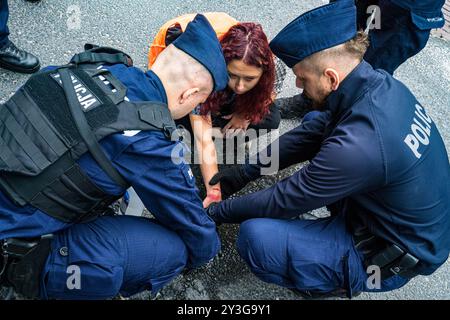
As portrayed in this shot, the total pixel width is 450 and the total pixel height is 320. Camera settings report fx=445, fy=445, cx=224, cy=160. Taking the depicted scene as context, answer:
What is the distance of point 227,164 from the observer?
8.46ft

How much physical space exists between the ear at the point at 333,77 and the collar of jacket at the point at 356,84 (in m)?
0.02

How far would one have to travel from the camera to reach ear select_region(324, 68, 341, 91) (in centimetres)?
167

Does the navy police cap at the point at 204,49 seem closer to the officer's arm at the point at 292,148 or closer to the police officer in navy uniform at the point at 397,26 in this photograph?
the officer's arm at the point at 292,148

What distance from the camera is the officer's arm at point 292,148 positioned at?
215 cm

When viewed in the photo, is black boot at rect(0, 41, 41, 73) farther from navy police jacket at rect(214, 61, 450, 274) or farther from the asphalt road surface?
navy police jacket at rect(214, 61, 450, 274)

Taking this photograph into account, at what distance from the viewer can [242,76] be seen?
6.91 ft

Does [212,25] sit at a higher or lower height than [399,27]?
higher

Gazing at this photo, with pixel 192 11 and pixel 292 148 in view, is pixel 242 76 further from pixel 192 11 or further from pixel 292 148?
pixel 192 11

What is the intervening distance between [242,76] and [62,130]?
101 cm

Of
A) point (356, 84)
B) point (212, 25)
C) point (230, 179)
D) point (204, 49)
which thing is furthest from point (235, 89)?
point (356, 84)

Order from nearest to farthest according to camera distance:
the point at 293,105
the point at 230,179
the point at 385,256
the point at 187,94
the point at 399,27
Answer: the point at 187,94, the point at 385,256, the point at 230,179, the point at 399,27, the point at 293,105

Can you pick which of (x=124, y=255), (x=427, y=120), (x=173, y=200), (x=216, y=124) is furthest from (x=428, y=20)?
(x=124, y=255)

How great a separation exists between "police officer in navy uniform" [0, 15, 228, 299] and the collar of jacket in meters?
0.45

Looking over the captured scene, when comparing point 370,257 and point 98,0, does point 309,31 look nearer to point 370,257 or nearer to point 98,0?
point 370,257
